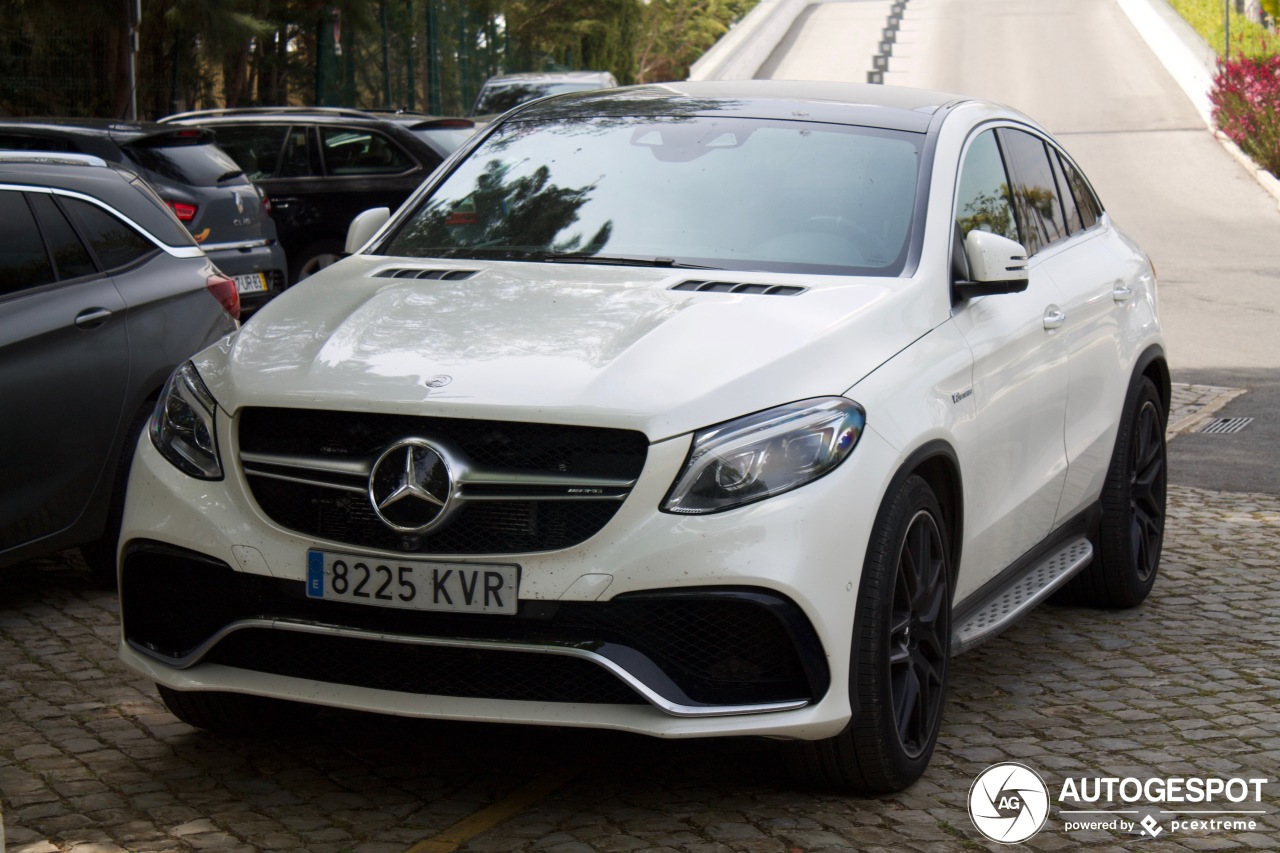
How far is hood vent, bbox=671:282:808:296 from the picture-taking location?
4.65 metres

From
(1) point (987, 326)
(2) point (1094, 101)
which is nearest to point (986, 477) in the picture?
(1) point (987, 326)

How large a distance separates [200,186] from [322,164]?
3363 millimetres

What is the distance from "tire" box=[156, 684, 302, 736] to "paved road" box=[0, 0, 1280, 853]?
66 mm

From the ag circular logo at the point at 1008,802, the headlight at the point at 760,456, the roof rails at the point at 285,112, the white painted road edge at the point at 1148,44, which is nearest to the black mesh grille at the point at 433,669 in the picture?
the headlight at the point at 760,456

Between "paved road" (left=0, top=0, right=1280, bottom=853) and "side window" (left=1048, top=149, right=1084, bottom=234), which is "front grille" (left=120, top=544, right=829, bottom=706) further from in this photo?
"side window" (left=1048, top=149, right=1084, bottom=234)

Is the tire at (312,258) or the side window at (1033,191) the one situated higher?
the side window at (1033,191)

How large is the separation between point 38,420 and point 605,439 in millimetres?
2839

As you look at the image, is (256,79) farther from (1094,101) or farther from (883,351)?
(883,351)

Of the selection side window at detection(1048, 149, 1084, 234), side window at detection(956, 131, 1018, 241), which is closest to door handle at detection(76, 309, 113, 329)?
side window at detection(956, 131, 1018, 241)

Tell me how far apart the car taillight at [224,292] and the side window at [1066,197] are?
10.8ft

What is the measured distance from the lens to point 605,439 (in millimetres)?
3955

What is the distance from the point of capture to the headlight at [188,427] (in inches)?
170

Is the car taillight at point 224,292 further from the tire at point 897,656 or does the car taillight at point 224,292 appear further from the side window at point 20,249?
the tire at point 897,656

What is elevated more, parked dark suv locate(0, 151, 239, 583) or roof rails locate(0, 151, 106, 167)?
roof rails locate(0, 151, 106, 167)
